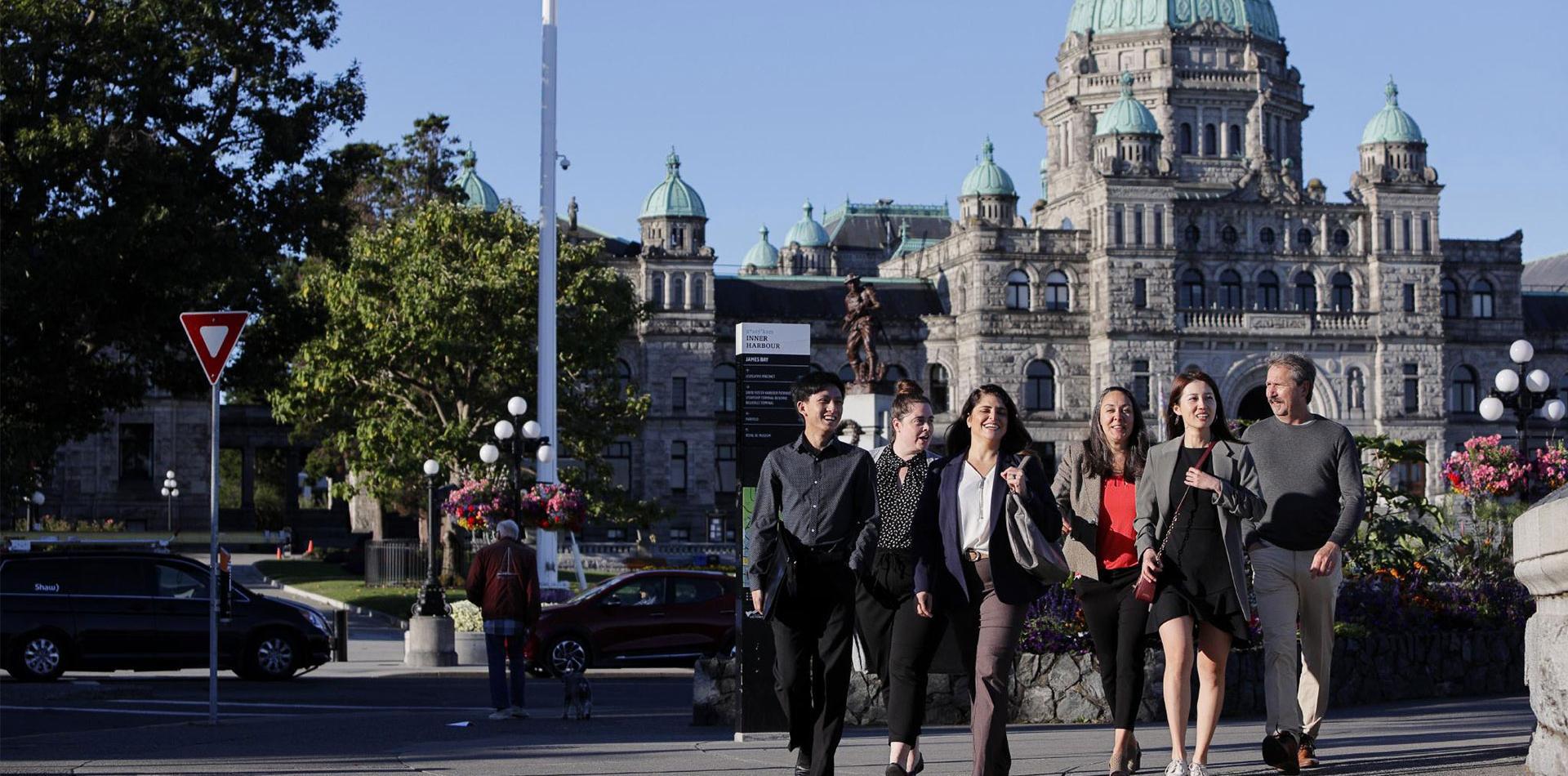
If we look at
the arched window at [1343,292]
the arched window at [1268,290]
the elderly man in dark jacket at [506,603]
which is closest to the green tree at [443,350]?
the elderly man in dark jacket at [506,603]

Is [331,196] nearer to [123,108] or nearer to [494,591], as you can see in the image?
[123,108]

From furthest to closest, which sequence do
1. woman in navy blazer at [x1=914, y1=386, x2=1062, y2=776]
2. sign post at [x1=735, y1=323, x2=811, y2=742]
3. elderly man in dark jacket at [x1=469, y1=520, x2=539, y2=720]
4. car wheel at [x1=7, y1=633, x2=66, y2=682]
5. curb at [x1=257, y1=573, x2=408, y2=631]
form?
1. curb at [x1=257, y1=573, x2=408, y2=631]
2. car wheel at [x1=7, y1=633, x2=66, y2=682]
3. elderly man in dark jacket at [x1=469, y1=520, x2=539, y2=720]
4. sign post at [x1=735, y1=323, x2=811, y2=742]
5. woman in navy blazer at [x1=914, y1=386, x2=1062, y2=776]

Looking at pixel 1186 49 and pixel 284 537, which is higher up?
pixel 1186 49

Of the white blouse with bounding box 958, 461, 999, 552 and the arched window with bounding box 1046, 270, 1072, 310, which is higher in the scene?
the arched window with bounding box 1046, 270, 1072, 310

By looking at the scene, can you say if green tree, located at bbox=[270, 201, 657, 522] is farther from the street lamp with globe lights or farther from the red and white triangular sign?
the red and white triangular sign

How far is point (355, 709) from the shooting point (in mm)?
19859

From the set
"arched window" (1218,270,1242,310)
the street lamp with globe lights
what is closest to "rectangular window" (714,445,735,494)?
"arched window" (1218,270,1242,310)

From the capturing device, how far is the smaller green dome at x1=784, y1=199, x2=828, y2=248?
352 feet

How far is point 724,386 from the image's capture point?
81.4 meters

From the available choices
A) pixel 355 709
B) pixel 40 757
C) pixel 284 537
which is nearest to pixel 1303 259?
pixel 284 537

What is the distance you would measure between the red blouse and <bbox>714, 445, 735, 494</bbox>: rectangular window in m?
68.8

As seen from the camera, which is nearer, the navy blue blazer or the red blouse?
the navy blue blazer

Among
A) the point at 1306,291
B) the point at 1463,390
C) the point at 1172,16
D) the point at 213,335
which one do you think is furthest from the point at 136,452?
the point at 213,335

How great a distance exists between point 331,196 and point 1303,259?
184 ft
